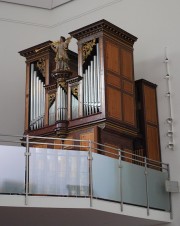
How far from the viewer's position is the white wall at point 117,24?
14.5m

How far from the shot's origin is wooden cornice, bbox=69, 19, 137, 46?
13602mm

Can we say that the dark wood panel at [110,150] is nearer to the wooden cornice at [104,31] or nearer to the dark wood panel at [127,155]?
the dark wood panel at [127,155]

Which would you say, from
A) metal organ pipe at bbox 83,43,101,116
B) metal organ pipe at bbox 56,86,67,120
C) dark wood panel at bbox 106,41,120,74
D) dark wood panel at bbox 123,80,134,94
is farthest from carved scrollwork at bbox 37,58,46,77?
dark wood panel at bbox 123,80,134,94

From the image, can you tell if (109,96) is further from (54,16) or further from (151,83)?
(54,16)

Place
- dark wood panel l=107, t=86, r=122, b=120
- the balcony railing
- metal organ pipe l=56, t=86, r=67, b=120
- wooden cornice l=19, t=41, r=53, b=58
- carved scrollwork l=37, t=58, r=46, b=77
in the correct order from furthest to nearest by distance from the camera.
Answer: carved scrollwork l=37, t=58, r=46, b=77, wooden cornice l=19, t=41, r=53, b=58, metal organ pipe l=56, t=86, r=67, b=120, dark wood panel l=107, t=86, r=122, b=120, the balcony railing

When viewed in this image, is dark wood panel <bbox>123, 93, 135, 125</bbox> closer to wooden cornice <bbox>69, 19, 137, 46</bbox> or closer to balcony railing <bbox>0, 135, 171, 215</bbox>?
balcony railing <bbox>0, 135, 171, 215</bbox>

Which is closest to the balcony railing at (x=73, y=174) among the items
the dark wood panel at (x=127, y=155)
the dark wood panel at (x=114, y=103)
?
the dark wood panel at (x=127, y=155)

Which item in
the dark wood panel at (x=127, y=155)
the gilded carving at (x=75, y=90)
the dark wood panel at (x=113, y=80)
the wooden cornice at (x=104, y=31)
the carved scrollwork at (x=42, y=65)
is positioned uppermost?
the wooden cornice at (x=104, y=31)

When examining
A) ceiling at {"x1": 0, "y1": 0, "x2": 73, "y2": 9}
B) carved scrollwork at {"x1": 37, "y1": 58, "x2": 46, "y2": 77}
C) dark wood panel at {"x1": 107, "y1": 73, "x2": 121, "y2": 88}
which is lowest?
dark wood panel at {"x1": 107, "y1": 73, "x2": 121, "y2": 88}

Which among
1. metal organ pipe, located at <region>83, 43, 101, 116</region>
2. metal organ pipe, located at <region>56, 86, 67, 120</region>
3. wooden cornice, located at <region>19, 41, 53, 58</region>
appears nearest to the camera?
metal organ pipe, located at <region>83, 43, 101, 116</region>

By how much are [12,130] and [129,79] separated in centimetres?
427

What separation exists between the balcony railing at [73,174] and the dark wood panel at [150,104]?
5.38 ft

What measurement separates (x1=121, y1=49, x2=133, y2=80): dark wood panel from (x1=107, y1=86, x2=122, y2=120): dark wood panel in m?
0.71

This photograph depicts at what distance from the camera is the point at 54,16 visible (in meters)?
18.0
